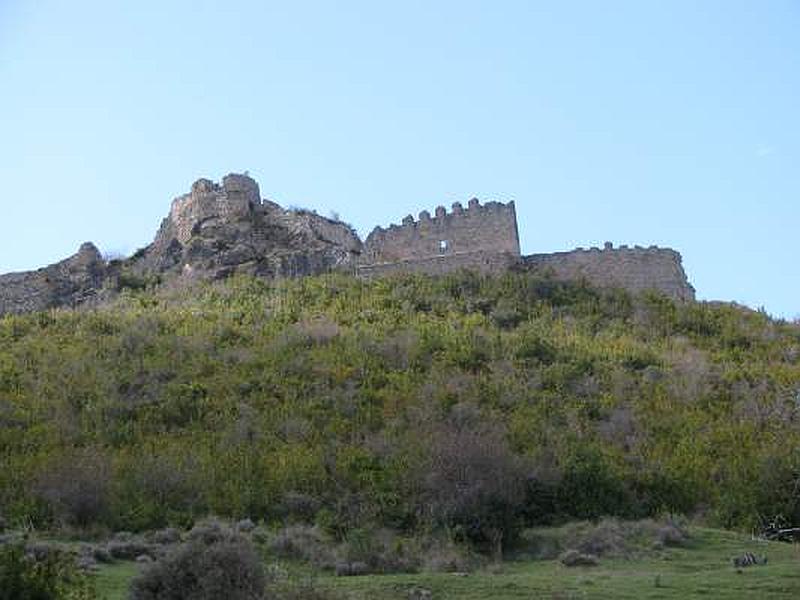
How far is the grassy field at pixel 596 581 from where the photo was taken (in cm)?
1278

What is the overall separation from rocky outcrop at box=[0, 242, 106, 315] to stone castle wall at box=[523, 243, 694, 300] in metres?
14.0

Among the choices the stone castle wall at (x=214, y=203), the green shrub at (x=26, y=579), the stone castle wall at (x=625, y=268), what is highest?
the stone castle wall at (x=214, y=203)

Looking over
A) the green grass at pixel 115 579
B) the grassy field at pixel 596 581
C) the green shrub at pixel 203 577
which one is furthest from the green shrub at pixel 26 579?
the grassy field at pixel 596 581

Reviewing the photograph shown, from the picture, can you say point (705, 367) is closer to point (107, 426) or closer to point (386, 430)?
point (386, 430)

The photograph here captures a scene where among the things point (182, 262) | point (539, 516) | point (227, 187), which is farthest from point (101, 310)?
point (539, 516)

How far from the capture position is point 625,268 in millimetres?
35344

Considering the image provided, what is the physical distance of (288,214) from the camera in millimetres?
40375

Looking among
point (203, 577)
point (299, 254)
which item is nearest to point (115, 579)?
point (203, 577)

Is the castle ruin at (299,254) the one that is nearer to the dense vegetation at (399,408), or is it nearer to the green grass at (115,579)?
the dense vegetation at (399,408)

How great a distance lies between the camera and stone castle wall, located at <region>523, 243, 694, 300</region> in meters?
35.2

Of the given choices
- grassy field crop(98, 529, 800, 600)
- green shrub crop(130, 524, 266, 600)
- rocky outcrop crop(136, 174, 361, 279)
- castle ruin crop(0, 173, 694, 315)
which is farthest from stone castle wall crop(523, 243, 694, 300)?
green shrub crop(130, 524, 266, 600)

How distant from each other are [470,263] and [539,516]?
16802 millimetres

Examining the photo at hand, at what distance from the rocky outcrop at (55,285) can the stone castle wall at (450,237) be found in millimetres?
9277

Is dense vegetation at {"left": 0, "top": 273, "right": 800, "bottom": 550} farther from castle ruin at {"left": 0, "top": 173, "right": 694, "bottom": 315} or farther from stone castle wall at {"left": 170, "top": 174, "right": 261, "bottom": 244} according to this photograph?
stone castle wall at {"left": 170, "top": 174, "right": 261, "bottom": 244}
